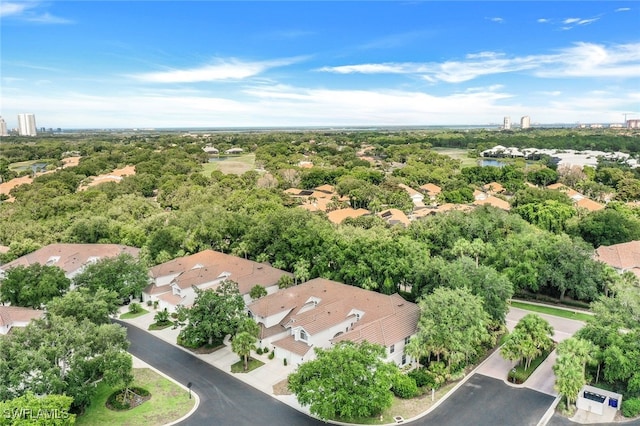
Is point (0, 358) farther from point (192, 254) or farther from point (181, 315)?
point (192, 254)

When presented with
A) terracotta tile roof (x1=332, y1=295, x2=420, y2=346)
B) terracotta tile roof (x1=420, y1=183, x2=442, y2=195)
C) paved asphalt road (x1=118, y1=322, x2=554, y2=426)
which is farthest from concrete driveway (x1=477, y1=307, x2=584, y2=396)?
terracotta tile roof (x1=420, y1=183, x2=442, y2=195)

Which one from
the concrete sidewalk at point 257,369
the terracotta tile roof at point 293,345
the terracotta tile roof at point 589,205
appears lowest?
the concrete sidewalk at point 257,369

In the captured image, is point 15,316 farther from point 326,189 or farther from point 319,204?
point 326,189

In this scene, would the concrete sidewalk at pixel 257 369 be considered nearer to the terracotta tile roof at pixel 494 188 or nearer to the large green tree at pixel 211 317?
the large green tree at pixel 211 317

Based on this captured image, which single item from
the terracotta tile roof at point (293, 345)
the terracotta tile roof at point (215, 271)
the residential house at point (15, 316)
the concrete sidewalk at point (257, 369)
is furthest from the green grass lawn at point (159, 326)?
the terracotta tile roof at point (293, 345)

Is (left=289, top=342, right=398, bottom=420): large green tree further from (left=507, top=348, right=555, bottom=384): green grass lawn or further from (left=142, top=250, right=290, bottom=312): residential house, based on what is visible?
(left=142, top=250, right=290, bottom=312): residential house

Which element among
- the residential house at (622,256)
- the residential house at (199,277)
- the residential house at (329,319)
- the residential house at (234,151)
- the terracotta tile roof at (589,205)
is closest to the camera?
the residential house at (329,319)
